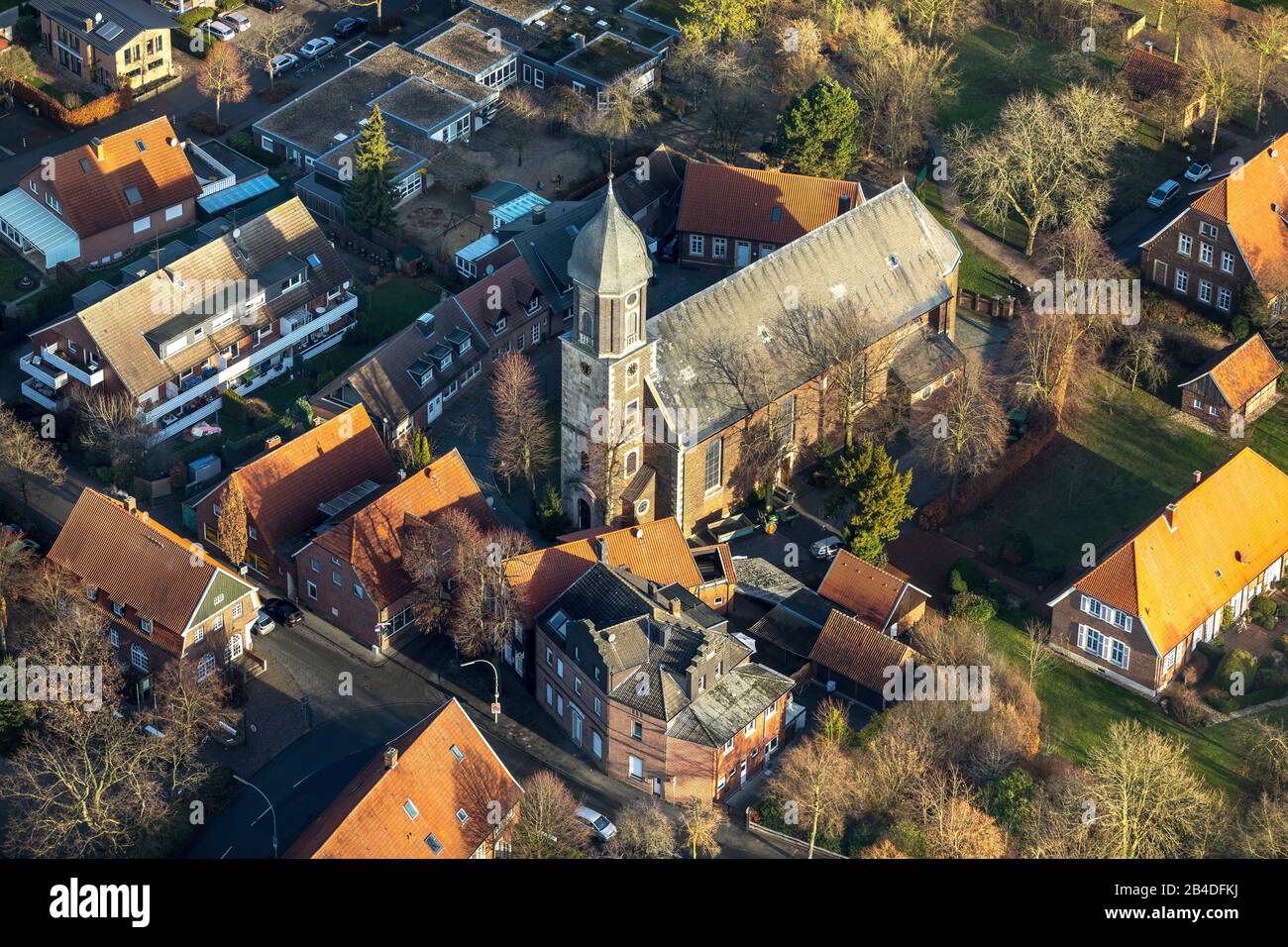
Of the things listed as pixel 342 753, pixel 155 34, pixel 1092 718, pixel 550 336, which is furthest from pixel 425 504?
pixel 155 34

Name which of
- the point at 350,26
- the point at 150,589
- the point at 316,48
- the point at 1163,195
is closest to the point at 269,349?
the point at 150,589

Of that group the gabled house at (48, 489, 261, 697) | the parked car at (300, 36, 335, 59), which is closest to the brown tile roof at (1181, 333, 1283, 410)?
the gabled house at (48, 489, 261, 697)

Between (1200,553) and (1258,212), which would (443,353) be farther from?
(1258,212)

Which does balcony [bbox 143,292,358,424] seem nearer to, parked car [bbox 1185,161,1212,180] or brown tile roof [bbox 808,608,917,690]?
brown tile roof [bbox 808,608,917,690]

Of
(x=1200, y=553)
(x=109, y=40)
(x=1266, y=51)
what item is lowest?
(x=1200, y=553)

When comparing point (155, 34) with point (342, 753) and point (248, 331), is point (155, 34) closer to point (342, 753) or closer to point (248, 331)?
point (248, 331)

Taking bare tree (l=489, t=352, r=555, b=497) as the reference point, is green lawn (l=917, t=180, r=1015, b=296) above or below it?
below
